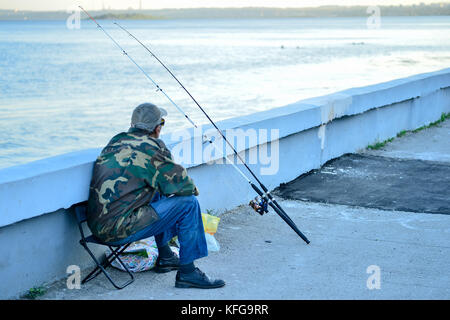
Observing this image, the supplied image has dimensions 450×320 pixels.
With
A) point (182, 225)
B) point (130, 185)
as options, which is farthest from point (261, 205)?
point (130, 185)

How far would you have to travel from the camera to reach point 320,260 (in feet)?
17.5

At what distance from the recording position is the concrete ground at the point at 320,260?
4.62m

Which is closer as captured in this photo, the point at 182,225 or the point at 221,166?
the point at 182,225

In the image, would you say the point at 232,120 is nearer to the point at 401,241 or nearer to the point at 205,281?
the point at 401,241

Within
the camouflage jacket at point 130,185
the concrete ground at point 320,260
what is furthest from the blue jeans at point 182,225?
the concrete ground at point 320,260

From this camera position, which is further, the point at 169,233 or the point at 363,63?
the point at 363,63

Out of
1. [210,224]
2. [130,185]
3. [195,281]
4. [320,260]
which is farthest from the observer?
[210,224]

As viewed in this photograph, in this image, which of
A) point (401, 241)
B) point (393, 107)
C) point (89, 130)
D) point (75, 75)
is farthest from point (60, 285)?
point (75, 75)

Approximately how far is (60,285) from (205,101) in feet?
95.4

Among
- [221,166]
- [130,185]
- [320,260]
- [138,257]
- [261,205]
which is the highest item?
[130,185]

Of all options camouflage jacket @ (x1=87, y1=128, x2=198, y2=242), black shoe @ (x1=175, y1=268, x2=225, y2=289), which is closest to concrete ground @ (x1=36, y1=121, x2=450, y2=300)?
black shoe @ (x1=175, y1=268, x2=225, y2=289)

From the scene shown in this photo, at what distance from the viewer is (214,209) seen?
649 centimetres

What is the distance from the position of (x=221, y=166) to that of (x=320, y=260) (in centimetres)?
159

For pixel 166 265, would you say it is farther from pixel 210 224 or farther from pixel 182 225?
pixel 210 224
